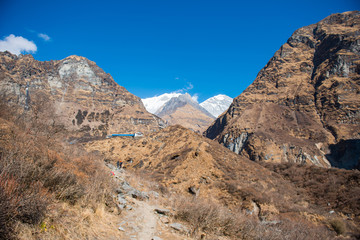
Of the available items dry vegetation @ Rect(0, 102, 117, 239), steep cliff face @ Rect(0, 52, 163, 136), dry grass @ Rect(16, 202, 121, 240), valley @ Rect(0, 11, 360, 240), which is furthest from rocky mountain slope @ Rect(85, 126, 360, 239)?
steep cliff face @ Rect(0, 52, 163, 136)

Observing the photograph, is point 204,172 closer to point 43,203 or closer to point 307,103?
point 43,203

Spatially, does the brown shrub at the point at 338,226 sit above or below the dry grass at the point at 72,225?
above

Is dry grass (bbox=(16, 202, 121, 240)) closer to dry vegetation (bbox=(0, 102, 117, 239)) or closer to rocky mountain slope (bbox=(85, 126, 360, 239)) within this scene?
dry vegetation (bbox=(0, 102, 117, 239))

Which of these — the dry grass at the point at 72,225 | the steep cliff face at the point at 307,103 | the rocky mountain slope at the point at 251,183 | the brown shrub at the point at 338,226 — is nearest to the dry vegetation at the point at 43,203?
the dry grass at the point at 72,225

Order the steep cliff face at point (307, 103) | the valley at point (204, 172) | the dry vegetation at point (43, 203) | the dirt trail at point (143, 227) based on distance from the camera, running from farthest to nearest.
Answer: the steep cliff face at point (307, 103) < the dirt trail at point (143, 227) < the valley at point (204, 172) < the dry vegetation at point (43, 203)

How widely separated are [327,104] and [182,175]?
11190 centimetres

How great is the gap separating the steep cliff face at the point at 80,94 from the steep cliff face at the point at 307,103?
8562 centimetres

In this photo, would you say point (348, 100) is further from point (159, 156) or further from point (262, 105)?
point (159, 156)

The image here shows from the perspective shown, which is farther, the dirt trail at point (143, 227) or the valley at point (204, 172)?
the dirt trail at point (143, 227)

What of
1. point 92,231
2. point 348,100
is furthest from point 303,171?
point 348,100

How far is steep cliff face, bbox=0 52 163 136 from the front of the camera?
151 m

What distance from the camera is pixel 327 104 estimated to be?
3942 inches

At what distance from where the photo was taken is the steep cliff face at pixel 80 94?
5940 inches

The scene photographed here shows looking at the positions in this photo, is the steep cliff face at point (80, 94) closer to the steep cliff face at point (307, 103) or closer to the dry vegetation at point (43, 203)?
the steep cliff face at point (307, 103)
